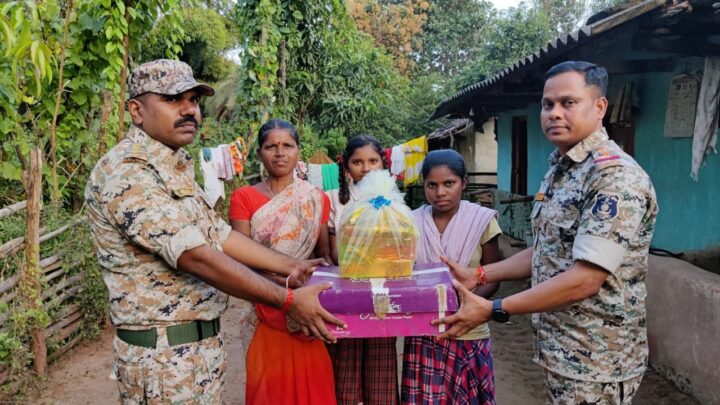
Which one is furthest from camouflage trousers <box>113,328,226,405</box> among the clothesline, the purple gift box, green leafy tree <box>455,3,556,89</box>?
green leafy tree <box>455,3,556,89</box>

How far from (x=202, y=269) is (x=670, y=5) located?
3381 millimetres

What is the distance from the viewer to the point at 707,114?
4.09 meters

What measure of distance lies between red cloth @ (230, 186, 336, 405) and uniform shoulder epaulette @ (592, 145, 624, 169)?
163cm

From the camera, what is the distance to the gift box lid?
1.99 meters

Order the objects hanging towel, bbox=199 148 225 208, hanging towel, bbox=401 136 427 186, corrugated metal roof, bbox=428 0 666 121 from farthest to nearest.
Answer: hanging towel, bbox=401 136 427 186 → hanging towel, bbox=199 148 225 208 → corrugated metal roof, bbox=428 0 666 121

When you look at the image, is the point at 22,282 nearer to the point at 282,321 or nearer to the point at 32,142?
the point at 32,142

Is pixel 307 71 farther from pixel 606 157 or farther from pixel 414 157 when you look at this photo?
pixel 606 157

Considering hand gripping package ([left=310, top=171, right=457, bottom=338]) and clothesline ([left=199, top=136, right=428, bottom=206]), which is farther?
clothesline ([left=199, top=136, right=428, bottom=206])

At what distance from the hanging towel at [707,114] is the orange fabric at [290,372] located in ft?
11.3

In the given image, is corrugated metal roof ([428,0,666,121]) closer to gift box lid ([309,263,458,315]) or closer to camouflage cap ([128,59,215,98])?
gift box lid ([309,263,458,315])

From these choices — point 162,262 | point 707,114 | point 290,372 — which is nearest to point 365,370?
point 290,372

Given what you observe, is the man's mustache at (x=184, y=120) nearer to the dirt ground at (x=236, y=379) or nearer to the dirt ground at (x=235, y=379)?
the dirt ground at (x=235, y=379)

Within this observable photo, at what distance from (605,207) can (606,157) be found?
202mm

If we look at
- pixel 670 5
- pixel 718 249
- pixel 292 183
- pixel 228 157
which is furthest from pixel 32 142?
pixel 718 249
